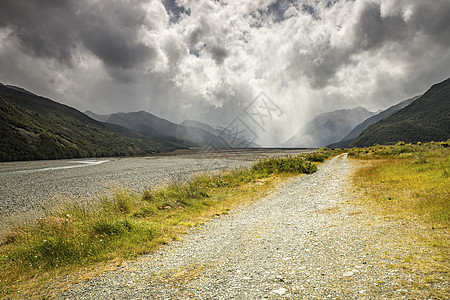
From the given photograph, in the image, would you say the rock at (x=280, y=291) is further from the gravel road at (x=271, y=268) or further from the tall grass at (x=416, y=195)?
the tall grass at (x=416, y=195)

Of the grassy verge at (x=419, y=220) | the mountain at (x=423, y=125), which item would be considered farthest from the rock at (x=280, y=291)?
the mountain at (x=423, y=125)

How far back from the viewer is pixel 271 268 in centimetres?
481

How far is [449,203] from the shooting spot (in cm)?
679

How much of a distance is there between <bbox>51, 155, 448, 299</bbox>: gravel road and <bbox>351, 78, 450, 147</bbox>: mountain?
180911 millimetres

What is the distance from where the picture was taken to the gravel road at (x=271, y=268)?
372 centimetres

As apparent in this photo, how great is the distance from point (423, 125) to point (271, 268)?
21409 centimetres

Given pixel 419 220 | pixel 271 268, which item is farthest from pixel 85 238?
pixel 419 220

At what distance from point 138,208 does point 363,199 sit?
12.0 m

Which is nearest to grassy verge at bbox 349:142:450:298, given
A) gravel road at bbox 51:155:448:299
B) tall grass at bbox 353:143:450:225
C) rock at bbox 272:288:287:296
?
tall grass at bbox 353:143:450:225

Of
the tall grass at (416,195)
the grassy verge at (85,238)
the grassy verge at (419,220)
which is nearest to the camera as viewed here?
the grassy verge at (419,220)

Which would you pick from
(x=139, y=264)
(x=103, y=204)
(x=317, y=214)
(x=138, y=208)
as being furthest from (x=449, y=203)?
(x=103, y=204)

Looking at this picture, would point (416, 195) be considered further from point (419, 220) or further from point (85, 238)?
point (85, 238)

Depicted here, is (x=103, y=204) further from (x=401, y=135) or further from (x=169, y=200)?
(x=401, y=135)

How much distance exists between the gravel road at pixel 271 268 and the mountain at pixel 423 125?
181 metres
